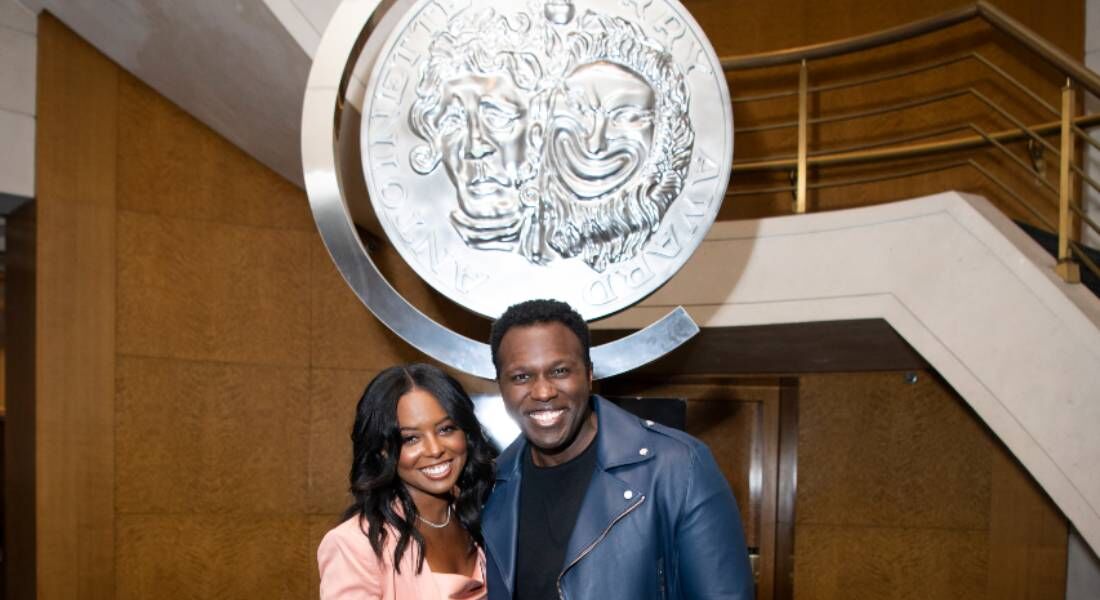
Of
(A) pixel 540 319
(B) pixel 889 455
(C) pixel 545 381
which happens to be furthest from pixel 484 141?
(B) pixel 889 455

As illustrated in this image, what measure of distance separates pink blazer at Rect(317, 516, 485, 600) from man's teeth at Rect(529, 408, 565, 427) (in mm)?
421

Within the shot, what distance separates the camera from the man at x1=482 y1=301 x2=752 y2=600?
1.55 m

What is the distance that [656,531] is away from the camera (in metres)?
1.58

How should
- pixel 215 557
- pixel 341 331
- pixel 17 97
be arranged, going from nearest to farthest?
1. pixel 17 97
2. pixel 215 557
3. pixel 341 331

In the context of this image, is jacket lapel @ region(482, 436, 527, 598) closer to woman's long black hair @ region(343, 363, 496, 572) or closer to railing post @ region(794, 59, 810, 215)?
woman's long black hair @ region(343, 363, 496, 572)

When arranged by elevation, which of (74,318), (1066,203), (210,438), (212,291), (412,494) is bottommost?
(210,438)

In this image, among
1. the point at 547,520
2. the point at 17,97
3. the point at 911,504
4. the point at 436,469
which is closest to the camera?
the point at 547,520

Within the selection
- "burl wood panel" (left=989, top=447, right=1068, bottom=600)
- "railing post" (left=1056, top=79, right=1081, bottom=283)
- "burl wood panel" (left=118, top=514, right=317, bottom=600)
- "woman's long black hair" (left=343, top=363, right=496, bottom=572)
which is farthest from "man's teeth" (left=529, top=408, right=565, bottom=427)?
"burl wood panel" (left=989, top=447, right=1068, bottom=600)

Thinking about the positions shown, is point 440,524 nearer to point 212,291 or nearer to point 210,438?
point 210,438

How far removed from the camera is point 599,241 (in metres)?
1.94

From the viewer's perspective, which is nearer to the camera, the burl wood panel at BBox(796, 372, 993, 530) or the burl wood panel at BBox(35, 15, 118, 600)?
the burl wood panel at BBox(35, 15, 118, 600)

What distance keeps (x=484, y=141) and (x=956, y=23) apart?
2.22 m

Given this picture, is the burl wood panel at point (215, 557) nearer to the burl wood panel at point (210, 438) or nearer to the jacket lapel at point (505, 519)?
the burl wood panel at point (210, 438)

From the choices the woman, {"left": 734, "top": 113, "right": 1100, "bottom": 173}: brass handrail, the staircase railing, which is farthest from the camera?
{"left": 734, "top": 113, "right": 1100, "bottom": 173}: brass handrail
